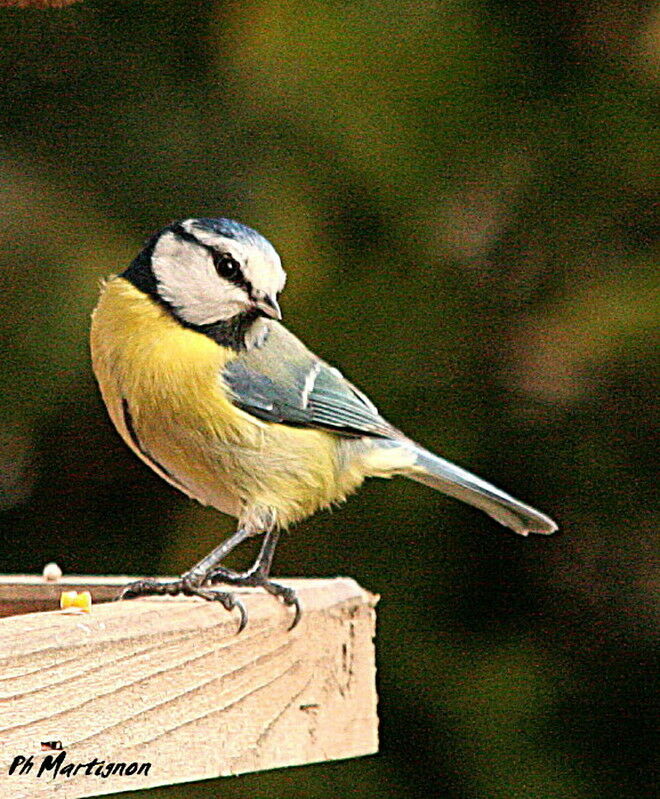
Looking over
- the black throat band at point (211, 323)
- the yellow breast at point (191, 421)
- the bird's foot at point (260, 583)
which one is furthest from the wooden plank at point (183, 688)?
the black throat band at point (211, 323)

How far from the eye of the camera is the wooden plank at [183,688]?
111cm

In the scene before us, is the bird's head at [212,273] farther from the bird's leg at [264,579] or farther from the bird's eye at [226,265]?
the bird's leg at [264,579]

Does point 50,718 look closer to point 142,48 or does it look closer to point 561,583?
point 561,583

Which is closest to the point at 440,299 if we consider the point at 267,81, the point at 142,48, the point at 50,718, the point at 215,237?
the point at 267,81

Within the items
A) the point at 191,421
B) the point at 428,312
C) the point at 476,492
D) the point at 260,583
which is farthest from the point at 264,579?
the point at 428,312

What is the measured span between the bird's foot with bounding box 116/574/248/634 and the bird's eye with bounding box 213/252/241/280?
13.7 inches

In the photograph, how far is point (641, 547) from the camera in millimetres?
2420

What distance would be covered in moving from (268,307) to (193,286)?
106 mm

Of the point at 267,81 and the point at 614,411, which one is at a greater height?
the point at 267,81

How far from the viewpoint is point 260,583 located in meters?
1.56

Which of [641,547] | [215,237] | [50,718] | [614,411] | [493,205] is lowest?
[50,718]

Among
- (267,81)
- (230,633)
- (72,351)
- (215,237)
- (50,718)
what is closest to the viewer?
(50,718)

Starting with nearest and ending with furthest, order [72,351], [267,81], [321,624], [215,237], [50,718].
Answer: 1. [50,718]
2. [321,624]
3. [215,237]
4. [72,351]
5. [267,81]

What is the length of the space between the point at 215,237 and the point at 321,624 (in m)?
0.45
